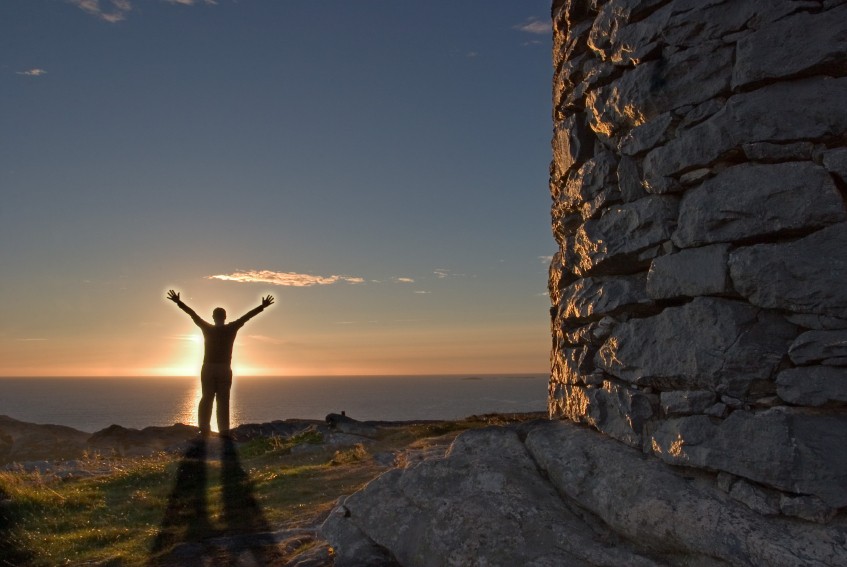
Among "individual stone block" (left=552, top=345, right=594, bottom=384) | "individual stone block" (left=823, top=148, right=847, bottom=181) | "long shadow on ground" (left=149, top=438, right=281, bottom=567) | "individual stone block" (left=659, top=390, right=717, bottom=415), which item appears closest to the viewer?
"individual stone block" (left=823, top=148, right=847, bottom=181)

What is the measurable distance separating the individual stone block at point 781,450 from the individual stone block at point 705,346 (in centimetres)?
26

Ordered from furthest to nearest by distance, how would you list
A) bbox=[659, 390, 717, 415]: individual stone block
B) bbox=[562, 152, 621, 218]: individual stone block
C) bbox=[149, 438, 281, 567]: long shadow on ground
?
1. bbox=[149, 438, 281, 567]: long shadow on ground
2. bbox=[562, 152, 621, 218]: individual stone block
3. bbox=[659, 390, 717, 415]: individual stone block

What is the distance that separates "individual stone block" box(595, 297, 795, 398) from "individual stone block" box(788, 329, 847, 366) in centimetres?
10

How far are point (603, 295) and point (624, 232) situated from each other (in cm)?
56

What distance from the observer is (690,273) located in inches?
198

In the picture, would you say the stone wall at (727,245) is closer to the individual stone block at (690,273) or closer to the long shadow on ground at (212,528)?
the individual stone block at (690,273)

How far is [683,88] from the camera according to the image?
5.20 metres

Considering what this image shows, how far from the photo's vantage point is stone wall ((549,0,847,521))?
4402 mm

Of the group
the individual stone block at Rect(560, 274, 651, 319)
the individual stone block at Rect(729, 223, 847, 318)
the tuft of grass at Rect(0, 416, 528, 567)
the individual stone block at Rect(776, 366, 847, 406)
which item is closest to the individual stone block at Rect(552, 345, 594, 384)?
the individual stone block at Rect(560, 274, 651, 319)

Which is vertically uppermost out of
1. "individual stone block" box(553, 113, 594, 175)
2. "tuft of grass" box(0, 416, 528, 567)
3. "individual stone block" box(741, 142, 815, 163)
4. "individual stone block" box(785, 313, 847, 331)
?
"individual stone block" box(553, 113, 594, 175)

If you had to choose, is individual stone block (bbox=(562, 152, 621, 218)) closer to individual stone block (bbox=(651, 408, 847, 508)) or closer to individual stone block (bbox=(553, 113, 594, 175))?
individual stone block (bbox=(553, 113, 594, 175))

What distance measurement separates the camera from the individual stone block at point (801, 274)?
173 inches

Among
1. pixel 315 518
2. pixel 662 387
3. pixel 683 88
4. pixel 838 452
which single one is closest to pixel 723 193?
pixel 683 88

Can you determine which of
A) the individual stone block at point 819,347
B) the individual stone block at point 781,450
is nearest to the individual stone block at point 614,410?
the individual stone block at point 781,450
